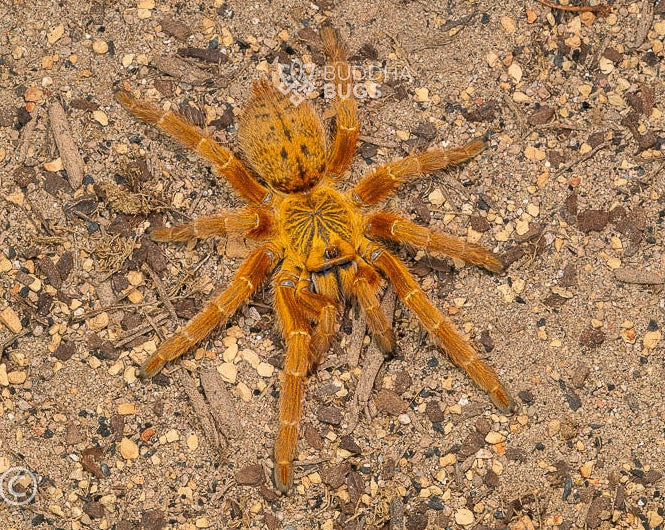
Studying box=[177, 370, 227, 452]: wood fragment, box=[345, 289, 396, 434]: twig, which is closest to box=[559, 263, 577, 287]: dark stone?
box=[345, 289, 396, 434]: twig

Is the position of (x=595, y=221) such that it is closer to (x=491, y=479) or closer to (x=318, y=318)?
(x=491, y=479)

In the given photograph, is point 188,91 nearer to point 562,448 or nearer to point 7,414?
point 7,414

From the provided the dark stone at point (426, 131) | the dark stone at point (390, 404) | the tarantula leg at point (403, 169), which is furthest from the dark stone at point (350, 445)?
the dark stone at point (426, 131)

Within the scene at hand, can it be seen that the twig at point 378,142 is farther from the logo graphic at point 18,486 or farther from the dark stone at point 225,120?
the logo graphic at point 18,486

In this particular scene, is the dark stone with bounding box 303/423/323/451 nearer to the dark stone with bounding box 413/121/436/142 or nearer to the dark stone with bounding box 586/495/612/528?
the dark stone with bounding box 586/495/612/528

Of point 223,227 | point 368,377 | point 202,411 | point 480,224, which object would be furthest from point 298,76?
point 202,411

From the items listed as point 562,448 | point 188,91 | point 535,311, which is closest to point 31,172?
point 188,91
